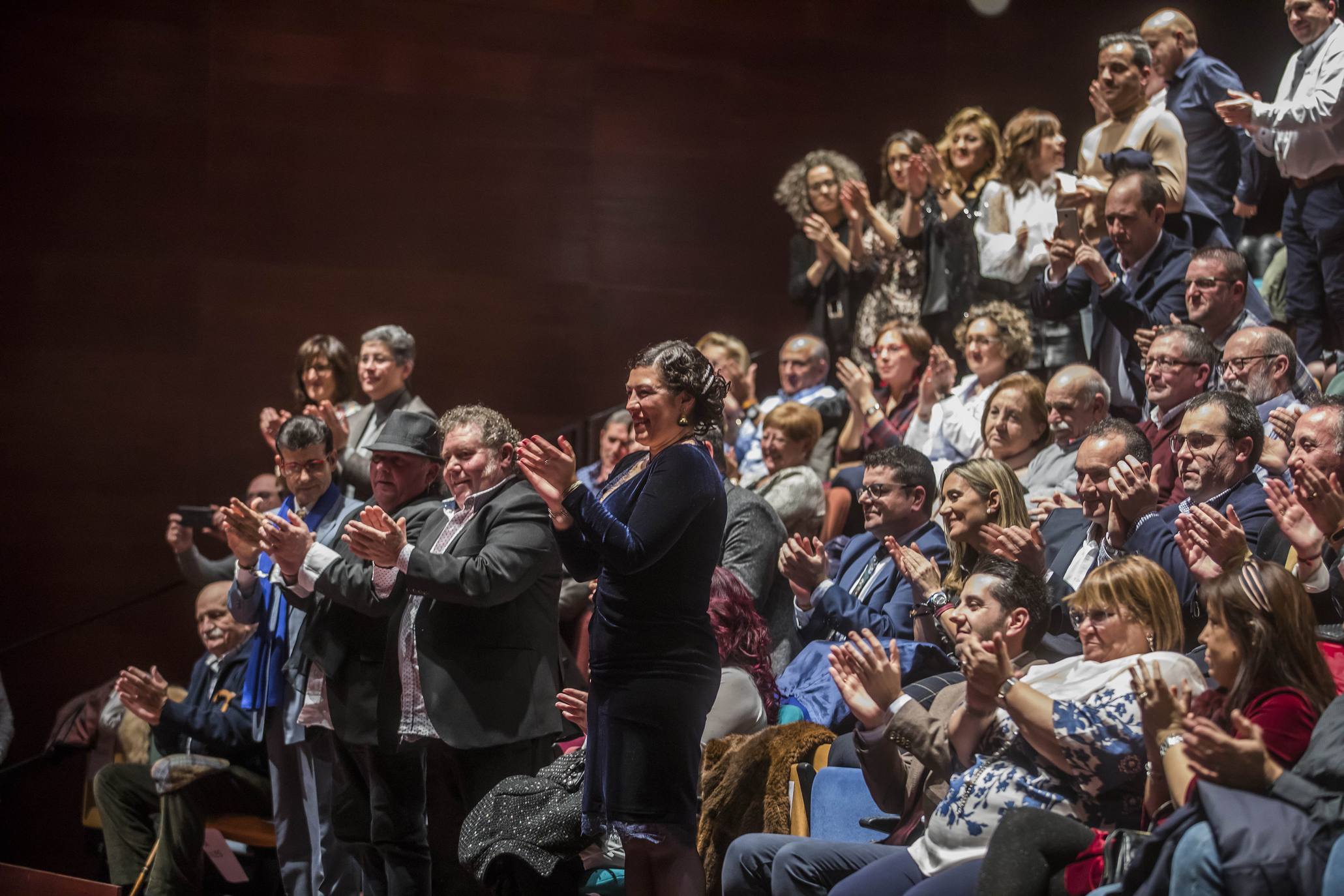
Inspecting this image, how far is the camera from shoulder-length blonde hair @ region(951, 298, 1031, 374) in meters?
4.84

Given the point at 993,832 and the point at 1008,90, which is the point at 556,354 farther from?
the point at 993,832

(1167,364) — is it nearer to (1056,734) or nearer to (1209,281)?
(1209,281)

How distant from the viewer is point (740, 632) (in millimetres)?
3400

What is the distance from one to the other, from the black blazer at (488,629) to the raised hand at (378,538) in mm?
51

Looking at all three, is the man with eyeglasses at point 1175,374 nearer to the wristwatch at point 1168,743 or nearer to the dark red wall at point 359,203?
the wristwatch at point 1168,743

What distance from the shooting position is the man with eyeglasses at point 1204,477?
10.3 feet

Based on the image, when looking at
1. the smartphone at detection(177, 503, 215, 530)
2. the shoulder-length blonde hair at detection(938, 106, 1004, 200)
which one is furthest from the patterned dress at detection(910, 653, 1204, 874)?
the shoulder-length blonde hair at detection(938, 106, 1004, 200)

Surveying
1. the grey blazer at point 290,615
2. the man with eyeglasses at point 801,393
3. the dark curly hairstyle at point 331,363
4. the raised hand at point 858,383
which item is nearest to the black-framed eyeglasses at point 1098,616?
the grey blazer at point 290,615

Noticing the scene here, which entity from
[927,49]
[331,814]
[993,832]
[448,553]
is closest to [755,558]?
[448,553]

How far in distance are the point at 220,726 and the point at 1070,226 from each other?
3.07m

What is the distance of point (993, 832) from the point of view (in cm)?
237

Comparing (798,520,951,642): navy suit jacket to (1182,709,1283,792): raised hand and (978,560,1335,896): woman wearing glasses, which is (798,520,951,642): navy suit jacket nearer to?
(978,560,1335,896): woman wearing glasses

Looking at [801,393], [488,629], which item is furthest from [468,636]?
[801,393]

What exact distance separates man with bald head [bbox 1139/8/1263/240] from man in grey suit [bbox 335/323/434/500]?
2684 millimetres
